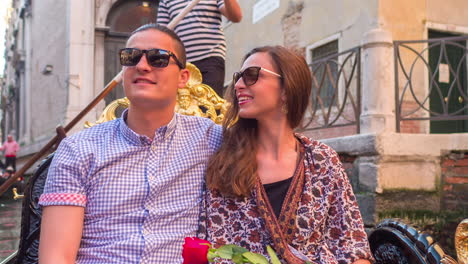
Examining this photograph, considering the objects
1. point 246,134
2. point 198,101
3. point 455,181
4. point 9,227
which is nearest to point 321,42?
point 455,181

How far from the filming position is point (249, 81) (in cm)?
178

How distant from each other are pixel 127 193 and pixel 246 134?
50 cm

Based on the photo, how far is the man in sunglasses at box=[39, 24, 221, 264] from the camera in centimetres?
152

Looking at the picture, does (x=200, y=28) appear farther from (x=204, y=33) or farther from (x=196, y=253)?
(x=196, y=253)

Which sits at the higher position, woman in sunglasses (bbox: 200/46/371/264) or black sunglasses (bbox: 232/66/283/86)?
black sunglasses (bbox: 232/66/283/86)

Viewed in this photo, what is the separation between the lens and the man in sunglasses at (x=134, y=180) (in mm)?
1523

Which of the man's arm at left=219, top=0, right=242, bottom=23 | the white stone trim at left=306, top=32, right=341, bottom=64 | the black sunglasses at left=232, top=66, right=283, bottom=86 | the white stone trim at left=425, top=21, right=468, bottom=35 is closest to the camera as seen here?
the black sunglasses at left=232, top=66, right=283, bottom=86

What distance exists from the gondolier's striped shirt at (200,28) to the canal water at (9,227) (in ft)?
4.63

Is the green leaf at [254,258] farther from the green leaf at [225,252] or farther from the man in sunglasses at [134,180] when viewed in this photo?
the man in sunglasses at [134,180]

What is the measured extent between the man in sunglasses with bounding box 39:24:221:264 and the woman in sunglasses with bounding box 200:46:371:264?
0.11m

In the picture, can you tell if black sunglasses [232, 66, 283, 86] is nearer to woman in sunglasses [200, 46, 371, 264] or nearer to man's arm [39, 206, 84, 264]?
woman in sunglasses [200, 46, 371, 264]

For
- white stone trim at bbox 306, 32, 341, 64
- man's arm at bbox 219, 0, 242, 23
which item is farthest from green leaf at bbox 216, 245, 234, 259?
Answer: white stone trim at bbox 306, 32, 341, 64

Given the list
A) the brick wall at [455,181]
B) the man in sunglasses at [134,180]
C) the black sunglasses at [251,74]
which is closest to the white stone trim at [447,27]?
the brick wall at [455,181]

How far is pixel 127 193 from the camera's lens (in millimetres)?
1593
